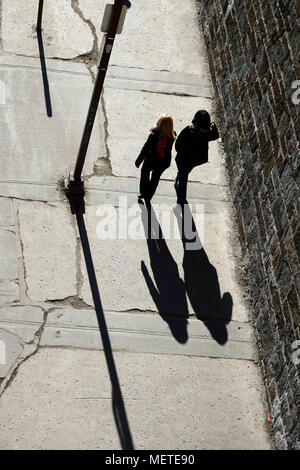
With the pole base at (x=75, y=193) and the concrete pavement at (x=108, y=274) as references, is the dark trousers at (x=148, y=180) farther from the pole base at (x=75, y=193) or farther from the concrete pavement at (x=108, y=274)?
the pole base at (x=75, y=193)

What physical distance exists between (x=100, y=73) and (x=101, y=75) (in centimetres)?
2

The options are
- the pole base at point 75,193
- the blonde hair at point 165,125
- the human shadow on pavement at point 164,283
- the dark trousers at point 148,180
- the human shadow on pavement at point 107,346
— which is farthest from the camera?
the pole base at point 75,193

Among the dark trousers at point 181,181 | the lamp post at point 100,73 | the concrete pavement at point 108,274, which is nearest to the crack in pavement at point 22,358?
the concrete pavement at point 108,274

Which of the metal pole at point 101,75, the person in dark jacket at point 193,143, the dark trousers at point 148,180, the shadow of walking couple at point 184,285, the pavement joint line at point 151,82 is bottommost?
the shadow of walking couple at point 184,285

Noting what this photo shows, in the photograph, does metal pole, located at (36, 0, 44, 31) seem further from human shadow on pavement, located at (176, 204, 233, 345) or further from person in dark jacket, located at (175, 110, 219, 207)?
human shadow on pavement, located at (176, 204, 233, 345)

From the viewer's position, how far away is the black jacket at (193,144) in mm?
9180

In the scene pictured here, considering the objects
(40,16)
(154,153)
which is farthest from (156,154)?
(40,16)

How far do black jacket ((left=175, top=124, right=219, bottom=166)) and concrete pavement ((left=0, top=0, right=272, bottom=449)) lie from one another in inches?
29.3

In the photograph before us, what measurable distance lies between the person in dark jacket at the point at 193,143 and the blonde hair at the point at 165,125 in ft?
0.81

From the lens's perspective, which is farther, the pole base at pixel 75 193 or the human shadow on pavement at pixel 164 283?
the pole base at pixel 75 193

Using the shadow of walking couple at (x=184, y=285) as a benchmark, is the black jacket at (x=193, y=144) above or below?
above

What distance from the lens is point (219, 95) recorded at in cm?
1120
